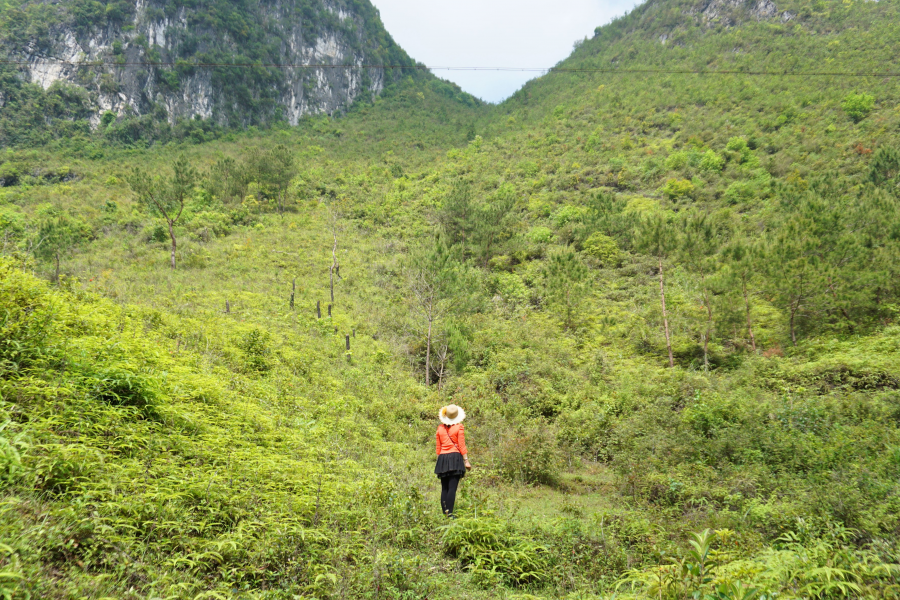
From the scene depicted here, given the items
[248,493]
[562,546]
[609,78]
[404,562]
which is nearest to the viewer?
[404,562]

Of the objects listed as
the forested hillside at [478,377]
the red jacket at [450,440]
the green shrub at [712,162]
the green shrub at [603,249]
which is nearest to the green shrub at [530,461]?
the forested hillside at [478,377]

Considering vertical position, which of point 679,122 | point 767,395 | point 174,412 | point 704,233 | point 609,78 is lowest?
point 767,395

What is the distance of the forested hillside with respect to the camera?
2.93 m

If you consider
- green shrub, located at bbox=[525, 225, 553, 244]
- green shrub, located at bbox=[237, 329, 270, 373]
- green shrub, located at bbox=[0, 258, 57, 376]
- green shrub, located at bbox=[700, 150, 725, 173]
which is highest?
green shrub, located at bbox=[700, 150, 725, 173]

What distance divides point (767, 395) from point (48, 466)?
12438 millimetres

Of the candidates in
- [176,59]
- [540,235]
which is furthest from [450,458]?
[176,59]

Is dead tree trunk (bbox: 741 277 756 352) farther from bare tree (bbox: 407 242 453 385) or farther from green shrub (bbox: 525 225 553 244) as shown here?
green shrub (bbox: 525 225 553 244)

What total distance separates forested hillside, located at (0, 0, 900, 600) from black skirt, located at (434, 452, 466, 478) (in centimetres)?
44

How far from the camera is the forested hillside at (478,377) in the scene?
293cm

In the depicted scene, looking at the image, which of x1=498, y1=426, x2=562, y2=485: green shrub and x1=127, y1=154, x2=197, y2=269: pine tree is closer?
x1=498, y1=426, x2=562, y2=485: green shrub

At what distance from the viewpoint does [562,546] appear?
13.6ft

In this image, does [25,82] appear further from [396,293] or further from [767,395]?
[767,395]

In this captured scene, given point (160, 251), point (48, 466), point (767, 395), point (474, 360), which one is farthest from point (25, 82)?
point (767, 395)

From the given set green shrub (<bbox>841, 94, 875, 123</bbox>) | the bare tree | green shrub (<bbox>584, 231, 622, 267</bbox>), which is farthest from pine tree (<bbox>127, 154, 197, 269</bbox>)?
green shrub (<bbox>841, 94, 875, 123</bbox>)
